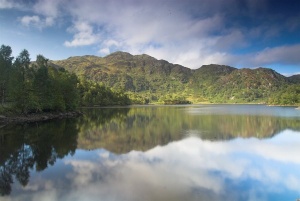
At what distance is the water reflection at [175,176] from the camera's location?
19.4 meters

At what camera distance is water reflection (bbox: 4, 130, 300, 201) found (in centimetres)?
1941

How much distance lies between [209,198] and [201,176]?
17.8 ft

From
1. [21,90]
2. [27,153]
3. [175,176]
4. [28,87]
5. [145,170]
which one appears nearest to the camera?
[175,176]

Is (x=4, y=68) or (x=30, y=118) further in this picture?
(x=4, y=68)

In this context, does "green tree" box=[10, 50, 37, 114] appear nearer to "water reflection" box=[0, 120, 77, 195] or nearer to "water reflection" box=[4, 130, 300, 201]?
"water reflection" box=[0, 120, 77, 195]

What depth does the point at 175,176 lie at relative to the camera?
24141 millimetres

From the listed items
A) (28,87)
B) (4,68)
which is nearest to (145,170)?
(28,87)

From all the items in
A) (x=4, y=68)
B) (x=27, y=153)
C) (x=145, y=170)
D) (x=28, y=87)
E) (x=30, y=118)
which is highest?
(x=4, y=68)

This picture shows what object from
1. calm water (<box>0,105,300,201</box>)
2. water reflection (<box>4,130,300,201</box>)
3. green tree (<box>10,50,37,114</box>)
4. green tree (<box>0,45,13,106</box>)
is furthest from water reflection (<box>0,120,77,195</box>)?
green tree (<box>0,45,13,106</box>)

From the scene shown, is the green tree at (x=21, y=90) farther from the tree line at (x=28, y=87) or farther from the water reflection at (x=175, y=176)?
the water reflection at (x=175, y=176)

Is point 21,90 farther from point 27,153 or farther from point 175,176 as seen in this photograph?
point 175,176

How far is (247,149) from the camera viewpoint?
38.2 metres

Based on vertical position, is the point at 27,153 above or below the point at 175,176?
above

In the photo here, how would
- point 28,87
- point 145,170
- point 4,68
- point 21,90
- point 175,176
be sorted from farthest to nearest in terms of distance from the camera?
point 28,87, point 4,68, point 21,90, point 145,170, point 175,176
